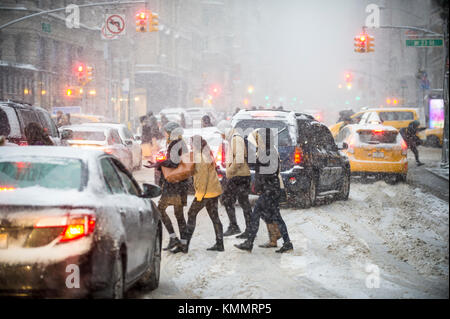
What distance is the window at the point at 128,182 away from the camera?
700 cm

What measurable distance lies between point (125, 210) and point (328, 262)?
3.60 metres

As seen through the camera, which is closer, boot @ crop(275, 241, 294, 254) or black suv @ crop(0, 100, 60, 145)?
boot @ crop(275, 241, 294, 254)

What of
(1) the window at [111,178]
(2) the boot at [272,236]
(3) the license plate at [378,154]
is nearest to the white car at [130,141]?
(3) the license plate at [378,154]

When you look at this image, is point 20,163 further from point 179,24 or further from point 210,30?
point 210,30

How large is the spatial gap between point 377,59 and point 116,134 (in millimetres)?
94966

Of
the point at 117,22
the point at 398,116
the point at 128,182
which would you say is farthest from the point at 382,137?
the point at 117,22

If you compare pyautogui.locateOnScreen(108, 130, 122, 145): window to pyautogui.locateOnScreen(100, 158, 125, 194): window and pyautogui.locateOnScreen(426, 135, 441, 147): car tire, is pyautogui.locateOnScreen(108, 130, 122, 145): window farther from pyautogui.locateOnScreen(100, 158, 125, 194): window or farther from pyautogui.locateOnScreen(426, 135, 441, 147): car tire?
pyautogui.locateOnScreen(426, 135, 441, 147): car tire

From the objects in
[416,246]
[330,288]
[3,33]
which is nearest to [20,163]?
[330,288]

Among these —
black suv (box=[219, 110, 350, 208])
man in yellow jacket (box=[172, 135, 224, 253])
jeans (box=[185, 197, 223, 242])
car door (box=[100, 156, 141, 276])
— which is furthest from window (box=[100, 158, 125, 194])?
black suv (box=[219, 110, 350, 208])

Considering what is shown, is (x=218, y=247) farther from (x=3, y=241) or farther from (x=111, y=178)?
(x=3, y=241)

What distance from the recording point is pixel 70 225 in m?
5.32

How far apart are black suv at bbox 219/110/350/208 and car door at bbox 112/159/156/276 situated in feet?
20.2

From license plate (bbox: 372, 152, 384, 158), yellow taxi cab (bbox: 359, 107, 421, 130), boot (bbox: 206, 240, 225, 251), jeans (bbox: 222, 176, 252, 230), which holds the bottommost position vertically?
boot (bbox: 206, 240, 225, 251)

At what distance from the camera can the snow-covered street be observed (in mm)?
7219
